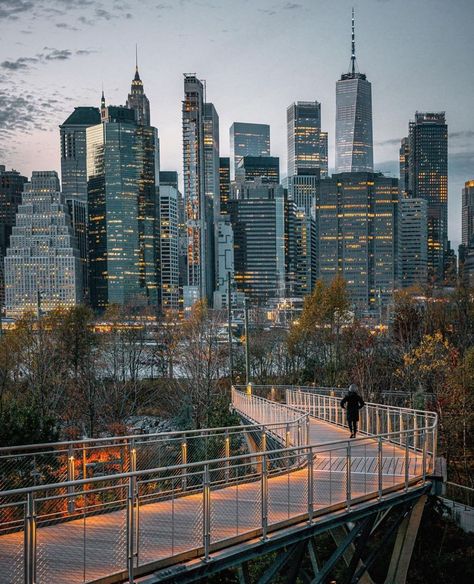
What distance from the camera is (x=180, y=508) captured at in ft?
33.5

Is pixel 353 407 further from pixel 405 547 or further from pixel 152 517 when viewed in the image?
pixel 152 517

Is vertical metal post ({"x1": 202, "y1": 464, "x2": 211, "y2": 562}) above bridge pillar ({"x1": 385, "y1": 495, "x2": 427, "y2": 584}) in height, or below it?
above

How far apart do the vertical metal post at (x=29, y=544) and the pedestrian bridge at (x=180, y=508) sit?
1 centimetres

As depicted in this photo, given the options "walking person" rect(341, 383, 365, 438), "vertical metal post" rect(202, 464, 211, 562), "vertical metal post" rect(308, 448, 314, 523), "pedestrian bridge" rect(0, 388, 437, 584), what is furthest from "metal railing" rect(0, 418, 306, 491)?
"vertical metal post" rect(202, 464, 211, 562)

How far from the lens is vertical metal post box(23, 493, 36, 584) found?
7301mm

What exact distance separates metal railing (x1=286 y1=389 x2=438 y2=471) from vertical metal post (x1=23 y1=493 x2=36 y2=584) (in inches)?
275

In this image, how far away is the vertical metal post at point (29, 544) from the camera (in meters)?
7.30

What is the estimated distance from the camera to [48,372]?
40031 mm

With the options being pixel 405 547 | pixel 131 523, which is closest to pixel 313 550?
pixel 405 547

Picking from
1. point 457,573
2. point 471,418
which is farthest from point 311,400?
point 457,573

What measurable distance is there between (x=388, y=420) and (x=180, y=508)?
9.14 m

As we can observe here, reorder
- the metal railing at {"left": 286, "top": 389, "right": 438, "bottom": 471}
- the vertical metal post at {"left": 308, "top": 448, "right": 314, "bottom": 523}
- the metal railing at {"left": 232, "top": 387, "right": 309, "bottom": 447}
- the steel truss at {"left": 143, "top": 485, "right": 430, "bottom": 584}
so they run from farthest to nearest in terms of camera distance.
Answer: the metal railing at {"left": 232, "top": 387, "right": 309, "bottom": 447} < the metal railing at {"left": 286, "top": 389, "right": 438, "bottom": 471} < the vertical metal post at {"left": 308, "top": 448, "right": 314, "bottom": 523} < the steel truss at {"left": 143, "top": 485, "right": 430, "bottom": 584}

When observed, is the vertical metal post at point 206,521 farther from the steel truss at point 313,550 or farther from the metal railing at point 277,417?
the metal railing at point 277,417

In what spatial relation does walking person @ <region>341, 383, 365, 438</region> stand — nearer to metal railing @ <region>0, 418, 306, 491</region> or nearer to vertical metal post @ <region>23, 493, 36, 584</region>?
metal railing @ <region>0, 418, 306, 491</region>
